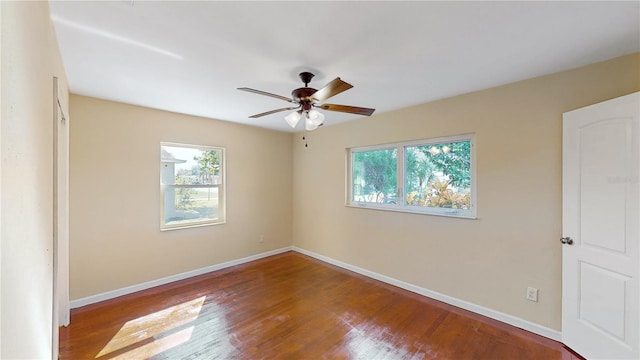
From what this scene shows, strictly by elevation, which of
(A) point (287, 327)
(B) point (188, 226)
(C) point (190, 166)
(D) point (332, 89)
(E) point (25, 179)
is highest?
(D) point (332, 89)

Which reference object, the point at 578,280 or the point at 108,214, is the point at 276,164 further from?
the point at 578,280

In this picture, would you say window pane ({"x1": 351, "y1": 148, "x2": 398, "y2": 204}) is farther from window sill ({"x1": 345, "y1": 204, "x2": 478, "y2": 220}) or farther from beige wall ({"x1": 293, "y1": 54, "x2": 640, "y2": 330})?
beige wall ({"x1": 293, "y1": 54, "x2": 640, "y2": 330})

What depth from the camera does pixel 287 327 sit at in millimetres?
2420

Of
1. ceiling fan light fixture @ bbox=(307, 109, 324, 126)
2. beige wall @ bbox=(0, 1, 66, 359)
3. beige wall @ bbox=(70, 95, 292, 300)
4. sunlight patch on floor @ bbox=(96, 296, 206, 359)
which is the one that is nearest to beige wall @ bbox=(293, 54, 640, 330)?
ceiling fan light fixture @ bbox=(307, 109, 324, 126)

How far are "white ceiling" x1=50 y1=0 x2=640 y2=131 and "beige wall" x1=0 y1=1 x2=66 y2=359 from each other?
445 mm

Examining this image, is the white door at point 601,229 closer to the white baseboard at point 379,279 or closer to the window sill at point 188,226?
the white baseboard at point 379,279

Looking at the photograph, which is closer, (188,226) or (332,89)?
(332,89)

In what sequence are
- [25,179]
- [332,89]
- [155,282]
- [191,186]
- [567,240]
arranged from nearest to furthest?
1. [25,179]
2. [332,89]
3. [567,240]
4. [155,282]
5. [191,186]

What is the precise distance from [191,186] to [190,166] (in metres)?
0.29

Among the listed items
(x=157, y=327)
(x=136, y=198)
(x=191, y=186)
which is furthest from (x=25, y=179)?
(x=191, y=186)

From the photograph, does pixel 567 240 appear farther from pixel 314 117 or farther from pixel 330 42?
pixel 330 42

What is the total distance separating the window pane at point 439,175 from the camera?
290cm

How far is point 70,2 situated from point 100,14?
123 mm

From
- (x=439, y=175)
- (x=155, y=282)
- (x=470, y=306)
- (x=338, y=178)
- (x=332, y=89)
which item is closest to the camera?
(x=332, y=89)
